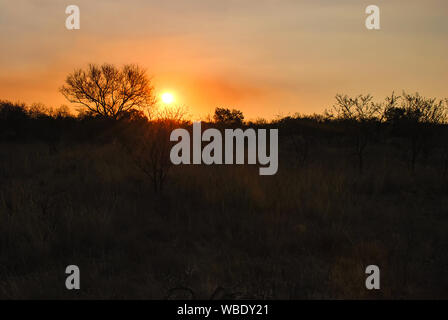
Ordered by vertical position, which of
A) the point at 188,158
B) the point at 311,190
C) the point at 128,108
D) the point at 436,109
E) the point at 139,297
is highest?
the point at 128,108

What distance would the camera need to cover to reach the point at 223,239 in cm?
424

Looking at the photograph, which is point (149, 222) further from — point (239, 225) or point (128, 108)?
point (128, 108)

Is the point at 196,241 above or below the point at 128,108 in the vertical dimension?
below

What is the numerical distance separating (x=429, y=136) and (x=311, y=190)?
6.73 m

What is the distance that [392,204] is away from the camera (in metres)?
6.04

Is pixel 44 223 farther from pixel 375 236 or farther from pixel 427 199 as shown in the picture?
pixel 427 199

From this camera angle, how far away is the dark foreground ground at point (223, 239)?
10.0ft

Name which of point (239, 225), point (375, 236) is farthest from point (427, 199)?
point (239, 225)

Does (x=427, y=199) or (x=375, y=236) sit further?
(x=427, y=199)

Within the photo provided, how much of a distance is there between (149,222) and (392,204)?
460 centimetres

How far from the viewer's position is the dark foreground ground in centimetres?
306
